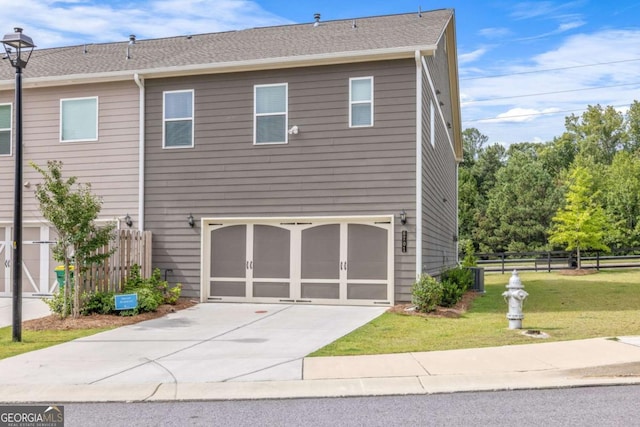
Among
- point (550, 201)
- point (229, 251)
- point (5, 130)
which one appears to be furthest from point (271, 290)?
point (550, 201)

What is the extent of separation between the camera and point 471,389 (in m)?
6.26

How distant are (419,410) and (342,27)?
13.1 m

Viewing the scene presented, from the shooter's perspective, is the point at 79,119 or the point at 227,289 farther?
the point at 79,119

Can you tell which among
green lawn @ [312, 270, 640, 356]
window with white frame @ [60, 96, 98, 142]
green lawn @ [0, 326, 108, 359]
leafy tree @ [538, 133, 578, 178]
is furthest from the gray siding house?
leafy tree @ [538, 133, 578, 178]

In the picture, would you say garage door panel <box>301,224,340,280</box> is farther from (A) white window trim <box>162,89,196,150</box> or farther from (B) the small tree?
(B) the small tree

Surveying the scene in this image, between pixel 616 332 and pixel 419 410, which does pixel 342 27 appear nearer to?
pixel 616 332

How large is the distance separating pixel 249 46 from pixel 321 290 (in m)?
6.78

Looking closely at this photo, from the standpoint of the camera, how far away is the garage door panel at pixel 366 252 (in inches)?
541

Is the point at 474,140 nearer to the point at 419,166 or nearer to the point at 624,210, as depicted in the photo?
the point at 624,210

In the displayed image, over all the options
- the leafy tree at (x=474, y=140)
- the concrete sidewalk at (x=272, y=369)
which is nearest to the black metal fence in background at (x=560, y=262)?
the concrete sidewalk at (x=272, y=369)

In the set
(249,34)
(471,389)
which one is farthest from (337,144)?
(471,389)

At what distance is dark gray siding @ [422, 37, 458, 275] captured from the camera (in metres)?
14.4

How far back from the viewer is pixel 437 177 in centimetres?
1725

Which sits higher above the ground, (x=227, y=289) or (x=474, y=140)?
(x=474, y=140)
